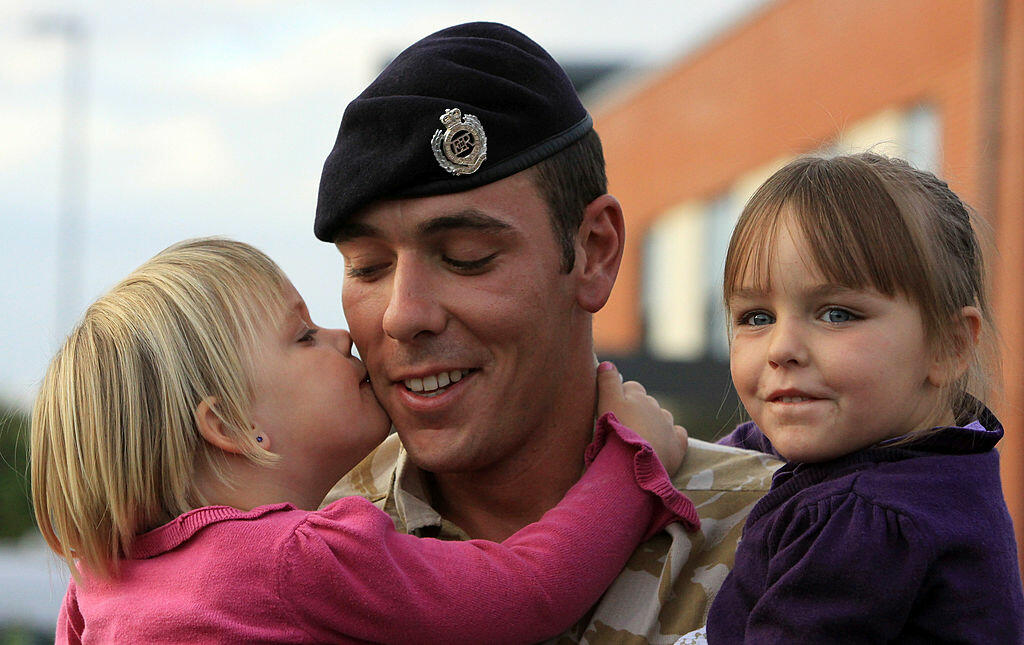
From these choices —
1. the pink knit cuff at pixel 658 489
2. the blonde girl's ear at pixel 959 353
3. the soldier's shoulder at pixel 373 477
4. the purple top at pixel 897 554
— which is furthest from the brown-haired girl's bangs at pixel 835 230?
the soldier's shoulder at pixel 373 477

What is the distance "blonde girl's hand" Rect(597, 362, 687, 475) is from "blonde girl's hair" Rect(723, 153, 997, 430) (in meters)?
0.57

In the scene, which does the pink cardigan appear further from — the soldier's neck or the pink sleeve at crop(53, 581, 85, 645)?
the soldier's neck

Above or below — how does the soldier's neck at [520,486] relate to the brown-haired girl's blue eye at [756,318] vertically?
below

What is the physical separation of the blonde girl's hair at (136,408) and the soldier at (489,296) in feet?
1.08

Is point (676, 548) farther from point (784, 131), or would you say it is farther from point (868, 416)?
point (784, 131)

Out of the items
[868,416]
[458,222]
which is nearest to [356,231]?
[458,222]

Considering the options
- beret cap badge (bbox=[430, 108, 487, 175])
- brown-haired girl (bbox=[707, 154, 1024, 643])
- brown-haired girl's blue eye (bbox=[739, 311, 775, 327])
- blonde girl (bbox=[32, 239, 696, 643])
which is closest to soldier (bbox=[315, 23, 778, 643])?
beret cap badge (bbox=[430, 108, 487, 175])

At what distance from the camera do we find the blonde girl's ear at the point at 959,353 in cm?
212

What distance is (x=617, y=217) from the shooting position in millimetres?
3062

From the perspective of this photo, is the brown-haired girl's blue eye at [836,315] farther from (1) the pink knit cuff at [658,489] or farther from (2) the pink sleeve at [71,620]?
(2) the pink sleeve at [71,620]

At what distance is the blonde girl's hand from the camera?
279 centimetres

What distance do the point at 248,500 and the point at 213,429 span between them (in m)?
0.17

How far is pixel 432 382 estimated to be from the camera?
2734mm

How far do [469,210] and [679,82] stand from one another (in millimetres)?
20729
